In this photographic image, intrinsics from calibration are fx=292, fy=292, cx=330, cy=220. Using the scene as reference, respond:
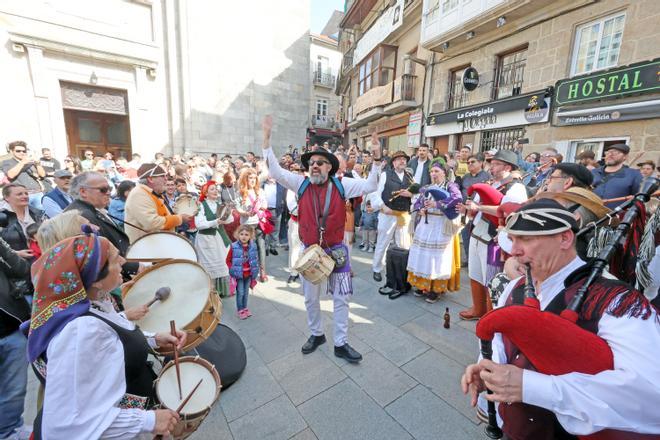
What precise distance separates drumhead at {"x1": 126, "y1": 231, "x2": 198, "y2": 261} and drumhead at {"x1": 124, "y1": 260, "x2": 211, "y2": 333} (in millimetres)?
564

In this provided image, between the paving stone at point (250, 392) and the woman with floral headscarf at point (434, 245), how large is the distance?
262cm

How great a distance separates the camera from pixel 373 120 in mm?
19641

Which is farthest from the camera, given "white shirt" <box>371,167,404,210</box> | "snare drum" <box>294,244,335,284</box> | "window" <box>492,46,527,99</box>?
"window" <box>492,46,527,99</box>

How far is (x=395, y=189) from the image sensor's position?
17.3 feet

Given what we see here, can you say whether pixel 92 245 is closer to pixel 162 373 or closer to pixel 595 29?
pixel 162 373

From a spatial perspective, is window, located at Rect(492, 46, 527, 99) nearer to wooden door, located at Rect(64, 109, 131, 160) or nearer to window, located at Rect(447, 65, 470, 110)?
window, located at Rect(447, 65, 470, 110)

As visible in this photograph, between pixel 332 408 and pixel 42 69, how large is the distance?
16138mm

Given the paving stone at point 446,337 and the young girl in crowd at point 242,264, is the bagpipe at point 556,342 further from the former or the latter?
the young girl in crowd at point 242,264

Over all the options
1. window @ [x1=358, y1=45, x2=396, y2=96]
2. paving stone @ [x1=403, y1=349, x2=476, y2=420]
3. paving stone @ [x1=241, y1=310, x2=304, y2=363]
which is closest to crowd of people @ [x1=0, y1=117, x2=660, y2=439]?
paving stone @ [x1=241, y1=310, x2=304, y2=363]

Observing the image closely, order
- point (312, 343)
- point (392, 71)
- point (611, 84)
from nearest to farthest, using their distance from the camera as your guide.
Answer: point (312, 343) < point (611, 84) < point (392, 71)

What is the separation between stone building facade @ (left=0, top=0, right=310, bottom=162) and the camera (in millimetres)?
11258

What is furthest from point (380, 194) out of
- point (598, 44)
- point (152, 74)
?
point (152, 74)

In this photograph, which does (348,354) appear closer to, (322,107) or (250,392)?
(250,392)

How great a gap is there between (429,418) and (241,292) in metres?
→ 2.77
